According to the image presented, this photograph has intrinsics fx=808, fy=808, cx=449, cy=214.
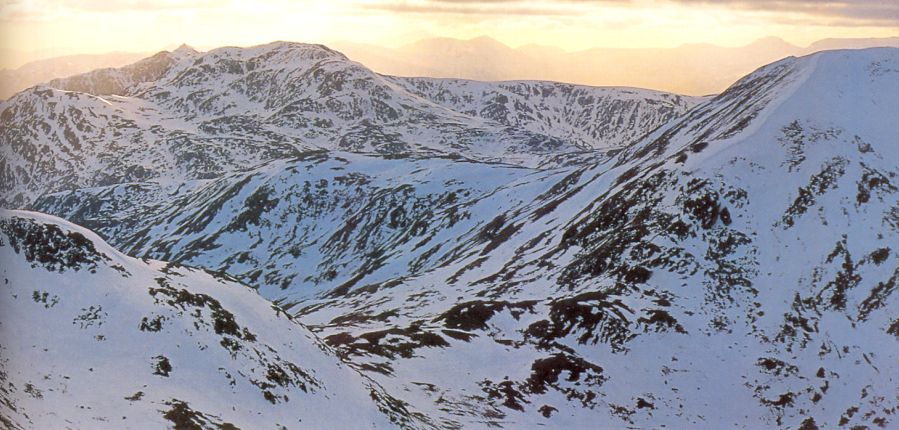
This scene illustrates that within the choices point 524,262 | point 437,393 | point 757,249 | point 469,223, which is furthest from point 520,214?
point 437,393

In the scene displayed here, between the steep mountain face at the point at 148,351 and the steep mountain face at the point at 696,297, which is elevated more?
the steep mountain face at the point at 148,351

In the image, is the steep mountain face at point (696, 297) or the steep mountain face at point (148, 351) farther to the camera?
the steep mountain face at point (696, 297)

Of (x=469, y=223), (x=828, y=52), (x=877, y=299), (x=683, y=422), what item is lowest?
(x=469, y=223)

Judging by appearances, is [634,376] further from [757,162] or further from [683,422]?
[757,162]

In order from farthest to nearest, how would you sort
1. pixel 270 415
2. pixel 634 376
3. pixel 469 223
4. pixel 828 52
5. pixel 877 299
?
pixel 469 223 < pixel 828 52 < pixel 877 299 < pixel 634 376 < pixel 270 415

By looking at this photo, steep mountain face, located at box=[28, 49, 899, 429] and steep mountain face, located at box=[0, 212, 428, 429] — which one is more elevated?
steep mountain face, located at box=[0, 212, 428, 429]
